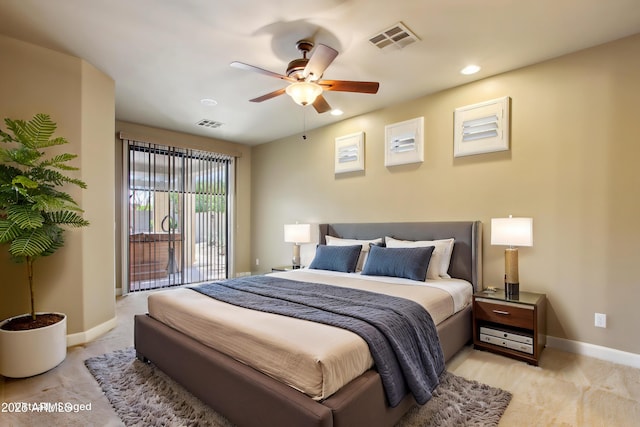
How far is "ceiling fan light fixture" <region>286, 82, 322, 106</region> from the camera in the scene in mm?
2633

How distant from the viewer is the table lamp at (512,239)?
9.36ft

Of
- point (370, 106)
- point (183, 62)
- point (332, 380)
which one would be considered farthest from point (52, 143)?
point (370, 106)

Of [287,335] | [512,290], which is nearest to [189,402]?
[287,335]

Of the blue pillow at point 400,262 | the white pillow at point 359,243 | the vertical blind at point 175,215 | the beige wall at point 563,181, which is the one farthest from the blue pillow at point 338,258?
the vertical blind at point 175,215

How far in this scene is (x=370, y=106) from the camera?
14.1 ft

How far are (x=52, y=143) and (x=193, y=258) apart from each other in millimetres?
3515

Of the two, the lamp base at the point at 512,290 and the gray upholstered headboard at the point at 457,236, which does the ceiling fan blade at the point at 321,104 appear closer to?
the gray upholstered headboard at the point at 457,236

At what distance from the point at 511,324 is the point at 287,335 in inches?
84.8

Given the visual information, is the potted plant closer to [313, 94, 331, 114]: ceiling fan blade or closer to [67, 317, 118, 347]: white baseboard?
[67, 317, 118, 347]: white baseboard

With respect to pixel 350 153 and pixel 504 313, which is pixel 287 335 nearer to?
pixel 504 313

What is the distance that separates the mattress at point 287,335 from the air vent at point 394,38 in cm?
218

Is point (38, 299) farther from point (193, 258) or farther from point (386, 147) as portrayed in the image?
point (386, 147)

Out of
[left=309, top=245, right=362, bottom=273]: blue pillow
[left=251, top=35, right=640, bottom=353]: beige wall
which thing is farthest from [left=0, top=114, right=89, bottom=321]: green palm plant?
[left=251, top=35, right=640, bottom=353]: beige wall

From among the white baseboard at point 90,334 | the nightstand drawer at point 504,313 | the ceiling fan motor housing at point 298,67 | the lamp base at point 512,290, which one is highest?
the ceiling fan motor housing at point 298,67
